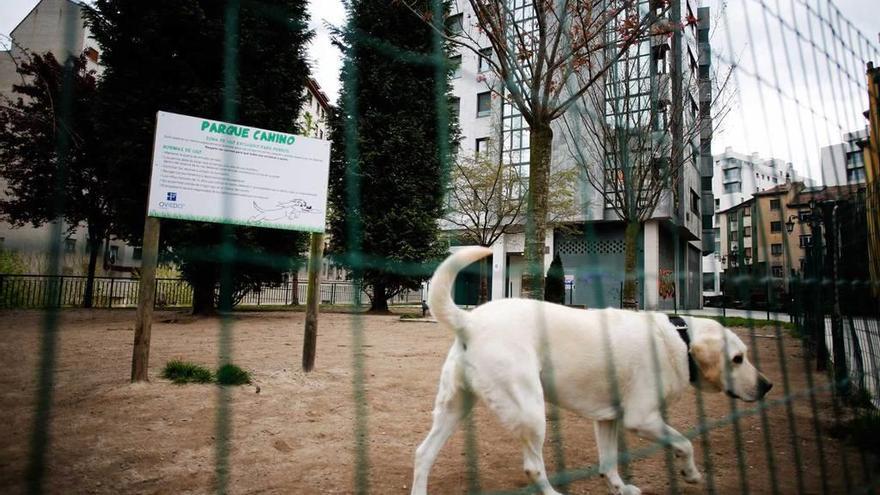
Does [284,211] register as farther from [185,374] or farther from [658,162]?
[658,162]

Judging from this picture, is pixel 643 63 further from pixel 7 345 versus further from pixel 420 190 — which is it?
pixel 7 345

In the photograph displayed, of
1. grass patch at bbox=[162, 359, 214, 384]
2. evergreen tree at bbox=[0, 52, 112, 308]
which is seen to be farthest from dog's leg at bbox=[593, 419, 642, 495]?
grass patch at bbox=[162, 359, 214, 384]

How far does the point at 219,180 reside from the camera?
465cm

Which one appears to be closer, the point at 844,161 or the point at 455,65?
the point at 844,161

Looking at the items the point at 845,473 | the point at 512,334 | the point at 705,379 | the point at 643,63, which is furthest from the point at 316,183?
the point at 643,63

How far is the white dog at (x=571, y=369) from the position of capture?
6.56 feet

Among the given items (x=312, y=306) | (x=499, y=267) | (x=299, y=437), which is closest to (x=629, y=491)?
(x=299, y=437)

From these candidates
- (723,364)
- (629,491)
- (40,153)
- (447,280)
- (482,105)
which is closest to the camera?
(447,280)

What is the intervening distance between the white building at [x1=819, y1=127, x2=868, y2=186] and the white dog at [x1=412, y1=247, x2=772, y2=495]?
159 cm

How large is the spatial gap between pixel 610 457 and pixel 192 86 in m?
10.1

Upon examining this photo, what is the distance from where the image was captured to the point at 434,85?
17219 millimetres

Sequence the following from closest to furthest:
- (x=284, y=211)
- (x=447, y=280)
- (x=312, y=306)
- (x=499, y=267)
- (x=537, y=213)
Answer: (x=447, y=280)
(x=537, y=213)
(x=284, y=211)
(x=312, y=306)
(x=499, y=267)

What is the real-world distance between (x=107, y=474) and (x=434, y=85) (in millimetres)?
16340

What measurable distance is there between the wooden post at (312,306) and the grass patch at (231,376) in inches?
28.8
